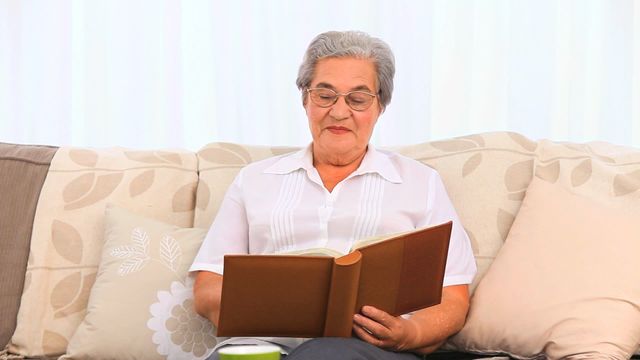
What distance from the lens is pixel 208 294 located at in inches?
78.7

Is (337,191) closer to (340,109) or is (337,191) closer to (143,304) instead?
(340,109)

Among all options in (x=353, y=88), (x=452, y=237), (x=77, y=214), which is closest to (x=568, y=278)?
(x=452, y=237)

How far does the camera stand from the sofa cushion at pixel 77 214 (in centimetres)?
222

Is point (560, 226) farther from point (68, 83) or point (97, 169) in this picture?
point (68, 83)

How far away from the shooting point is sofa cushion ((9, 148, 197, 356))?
2.22 m

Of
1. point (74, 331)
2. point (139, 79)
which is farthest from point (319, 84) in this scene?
point (139, 79)

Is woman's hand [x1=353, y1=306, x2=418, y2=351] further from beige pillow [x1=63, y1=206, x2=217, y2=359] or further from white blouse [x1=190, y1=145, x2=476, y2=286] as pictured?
beige pillow [x1=63, y1=206, x2=217, y2=359]

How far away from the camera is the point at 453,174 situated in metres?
2.30

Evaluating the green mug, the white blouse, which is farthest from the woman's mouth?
the green mug

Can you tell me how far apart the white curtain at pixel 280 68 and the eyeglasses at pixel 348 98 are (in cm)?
93

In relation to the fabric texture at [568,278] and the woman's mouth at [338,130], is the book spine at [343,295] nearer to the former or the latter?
the fabric texture at [568,278]

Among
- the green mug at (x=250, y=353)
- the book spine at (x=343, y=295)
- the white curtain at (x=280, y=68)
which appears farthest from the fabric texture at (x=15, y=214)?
the green mug at (x=250, y=353)

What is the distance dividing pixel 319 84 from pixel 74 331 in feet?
2.93

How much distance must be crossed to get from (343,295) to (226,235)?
0.58m
